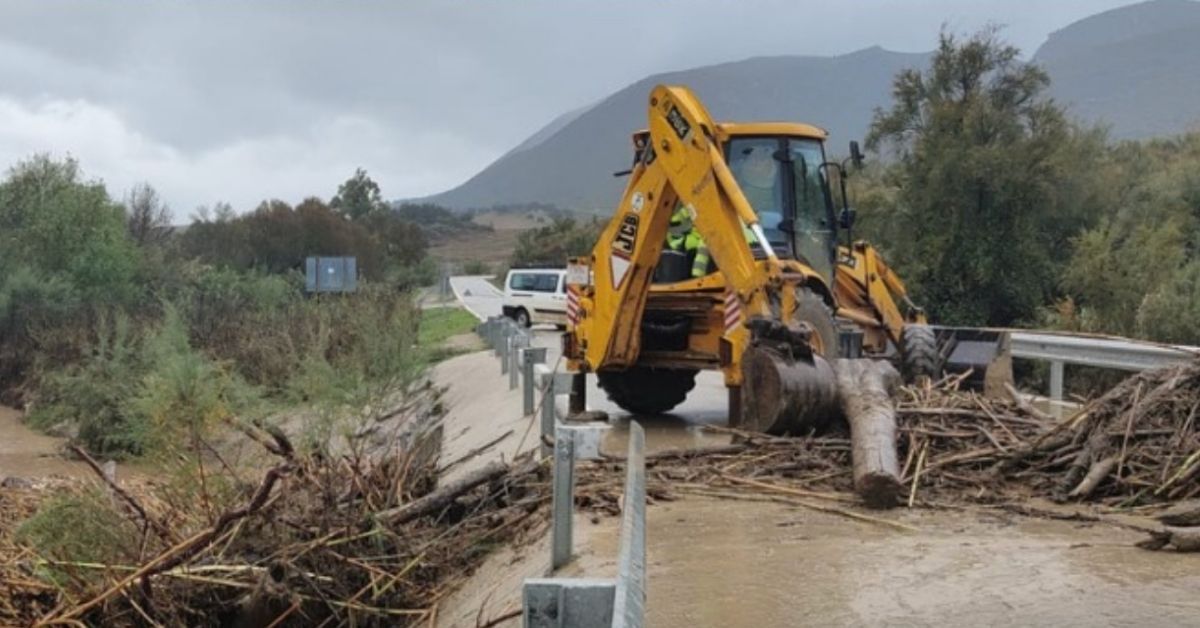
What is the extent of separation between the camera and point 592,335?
14.4 metres

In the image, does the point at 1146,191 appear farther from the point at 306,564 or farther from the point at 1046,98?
the point at 306,564

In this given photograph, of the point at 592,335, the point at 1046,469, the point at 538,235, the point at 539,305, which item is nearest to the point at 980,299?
the point at 539,305

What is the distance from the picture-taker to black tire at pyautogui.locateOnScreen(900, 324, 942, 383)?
1458 cm

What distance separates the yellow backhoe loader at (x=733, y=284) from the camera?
37.2 feet

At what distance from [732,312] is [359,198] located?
121m

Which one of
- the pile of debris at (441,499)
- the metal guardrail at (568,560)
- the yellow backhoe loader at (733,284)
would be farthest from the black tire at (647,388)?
the pile of debris at (441,499)

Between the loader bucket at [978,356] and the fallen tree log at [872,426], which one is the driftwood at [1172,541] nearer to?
the fallen tree log at [872,426]

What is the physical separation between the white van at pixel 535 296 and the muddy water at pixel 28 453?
1628 centimetres

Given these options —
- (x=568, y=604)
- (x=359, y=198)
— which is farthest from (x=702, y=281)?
(x=359, y=198)

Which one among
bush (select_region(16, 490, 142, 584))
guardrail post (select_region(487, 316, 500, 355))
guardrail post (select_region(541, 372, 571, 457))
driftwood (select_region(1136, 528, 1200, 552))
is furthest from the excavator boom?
guardrail post (select_region(487, 316, 500, 355))

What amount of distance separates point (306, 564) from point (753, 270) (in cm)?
546

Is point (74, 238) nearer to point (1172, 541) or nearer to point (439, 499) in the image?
point (439, 499)

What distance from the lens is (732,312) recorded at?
12.5m

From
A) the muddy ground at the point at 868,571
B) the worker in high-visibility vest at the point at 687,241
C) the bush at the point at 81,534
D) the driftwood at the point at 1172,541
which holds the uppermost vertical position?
the worker in high-visibility vest at the point at 687,241
